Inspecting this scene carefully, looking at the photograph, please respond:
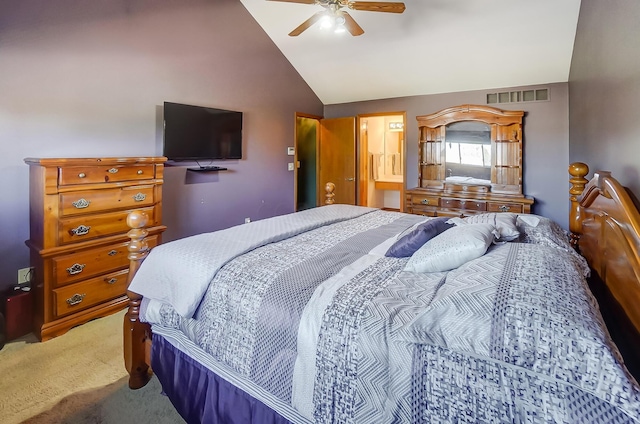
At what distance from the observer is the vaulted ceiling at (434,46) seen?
11.9 feet

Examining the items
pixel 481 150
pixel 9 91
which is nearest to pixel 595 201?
pixel 481 150

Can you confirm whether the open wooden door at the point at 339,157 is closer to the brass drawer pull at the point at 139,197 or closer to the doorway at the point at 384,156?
the doorway at the point at 384,156

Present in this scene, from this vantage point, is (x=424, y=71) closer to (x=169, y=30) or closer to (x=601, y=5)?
(x=601, y=5)

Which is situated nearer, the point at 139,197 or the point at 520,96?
the point at 139,197

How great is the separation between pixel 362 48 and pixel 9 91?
380 centimetres

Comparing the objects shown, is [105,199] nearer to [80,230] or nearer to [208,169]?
[80,230]

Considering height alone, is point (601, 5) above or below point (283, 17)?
below

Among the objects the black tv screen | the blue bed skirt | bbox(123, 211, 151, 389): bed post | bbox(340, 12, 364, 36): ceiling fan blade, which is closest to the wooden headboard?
the blue bed skirt

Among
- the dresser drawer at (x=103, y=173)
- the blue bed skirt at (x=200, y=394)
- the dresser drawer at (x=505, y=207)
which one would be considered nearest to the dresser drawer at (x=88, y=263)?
the dresser drawer at (x=103, y=173)

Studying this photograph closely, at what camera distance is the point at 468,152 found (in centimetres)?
487

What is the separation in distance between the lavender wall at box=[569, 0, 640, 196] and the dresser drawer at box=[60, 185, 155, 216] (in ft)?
11.3

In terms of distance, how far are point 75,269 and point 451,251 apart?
2.81 meters

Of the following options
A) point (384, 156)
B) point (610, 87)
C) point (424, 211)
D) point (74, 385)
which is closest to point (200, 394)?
point (74, 385)

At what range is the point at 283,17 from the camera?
4477 millimetres
